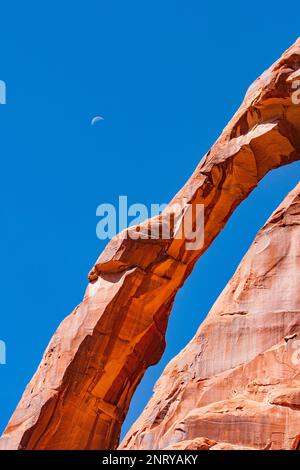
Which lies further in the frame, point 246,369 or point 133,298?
point 133,298

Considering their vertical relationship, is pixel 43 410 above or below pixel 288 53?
below

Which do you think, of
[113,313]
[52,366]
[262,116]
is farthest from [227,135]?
[52,366]

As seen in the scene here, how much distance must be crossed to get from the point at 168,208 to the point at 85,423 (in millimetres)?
5763

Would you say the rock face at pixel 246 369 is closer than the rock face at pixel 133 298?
Yes

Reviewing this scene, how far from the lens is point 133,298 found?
26.7 meters

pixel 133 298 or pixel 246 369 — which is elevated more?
pixel 133 298

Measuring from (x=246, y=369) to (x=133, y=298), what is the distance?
4.47 m

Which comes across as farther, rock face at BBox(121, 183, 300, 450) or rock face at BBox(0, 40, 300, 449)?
rock face at BBox(0, 40, 300, 449)

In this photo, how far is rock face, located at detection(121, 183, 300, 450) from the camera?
842 inches

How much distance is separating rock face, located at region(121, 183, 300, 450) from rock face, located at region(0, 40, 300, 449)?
1383mm

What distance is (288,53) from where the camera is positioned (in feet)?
90.8

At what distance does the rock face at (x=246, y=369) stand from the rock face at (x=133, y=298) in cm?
138

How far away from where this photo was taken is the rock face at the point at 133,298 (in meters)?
25.9
